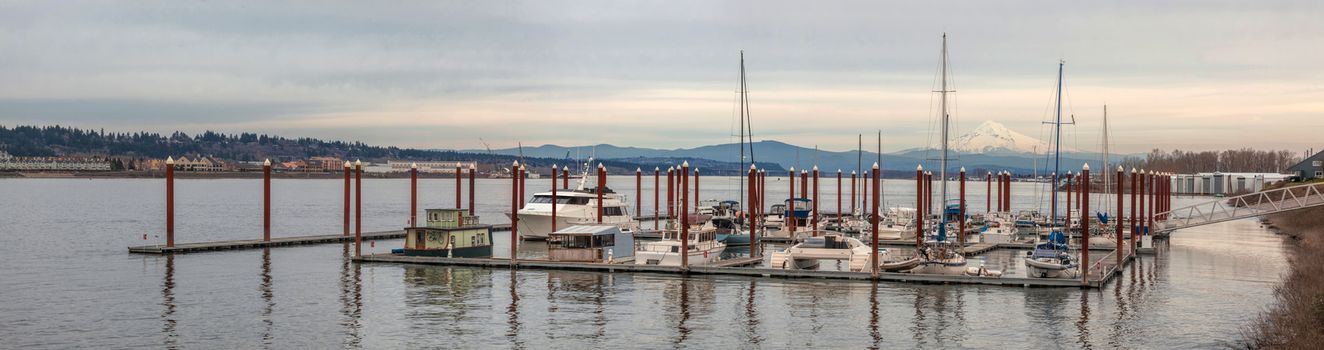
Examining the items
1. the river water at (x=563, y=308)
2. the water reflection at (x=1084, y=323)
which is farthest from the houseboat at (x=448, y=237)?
the water reflection at (x=1084, y=323)

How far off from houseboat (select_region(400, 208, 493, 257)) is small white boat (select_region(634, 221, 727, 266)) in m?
8.28

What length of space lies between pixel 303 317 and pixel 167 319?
4361 millimetres

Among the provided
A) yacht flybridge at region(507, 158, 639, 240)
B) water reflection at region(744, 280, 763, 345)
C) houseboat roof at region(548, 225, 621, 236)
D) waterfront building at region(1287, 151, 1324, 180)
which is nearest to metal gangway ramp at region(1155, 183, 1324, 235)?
water reflection at region(744, 280, 763, 345)

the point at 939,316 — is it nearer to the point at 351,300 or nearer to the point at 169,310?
the point at 351,300

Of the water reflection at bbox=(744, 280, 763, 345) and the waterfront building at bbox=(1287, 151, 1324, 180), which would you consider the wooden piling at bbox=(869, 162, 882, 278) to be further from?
the waterfront building at bbox=(1287, 151, 1324, 180)

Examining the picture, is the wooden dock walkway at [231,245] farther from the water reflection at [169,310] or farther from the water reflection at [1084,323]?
the water reflection at [1084,323]

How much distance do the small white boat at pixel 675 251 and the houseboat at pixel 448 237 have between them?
326 inches

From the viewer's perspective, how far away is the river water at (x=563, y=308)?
38000 mm

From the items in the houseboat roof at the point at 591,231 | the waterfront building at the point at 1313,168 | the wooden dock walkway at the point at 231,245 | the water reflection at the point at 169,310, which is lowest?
the water reflection at the point at 169,310

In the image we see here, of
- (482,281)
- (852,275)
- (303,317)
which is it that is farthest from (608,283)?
(303,317)

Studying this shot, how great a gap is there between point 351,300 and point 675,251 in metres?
15.8

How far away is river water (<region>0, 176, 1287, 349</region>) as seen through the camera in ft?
125

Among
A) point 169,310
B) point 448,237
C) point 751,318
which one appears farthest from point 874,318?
point 448,237

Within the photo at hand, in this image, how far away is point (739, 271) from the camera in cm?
5516
